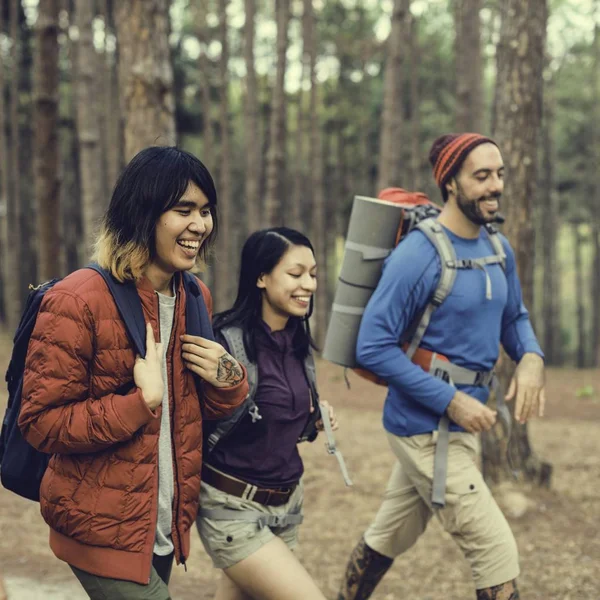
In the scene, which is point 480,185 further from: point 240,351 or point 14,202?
point 14,202

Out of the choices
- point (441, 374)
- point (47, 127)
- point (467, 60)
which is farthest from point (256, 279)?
point (467, 60)

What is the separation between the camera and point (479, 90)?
1850 centimetres

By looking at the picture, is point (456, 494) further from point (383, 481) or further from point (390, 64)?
point (390, 64)

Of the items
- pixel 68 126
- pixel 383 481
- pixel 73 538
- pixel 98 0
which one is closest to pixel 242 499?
pixel 73 538

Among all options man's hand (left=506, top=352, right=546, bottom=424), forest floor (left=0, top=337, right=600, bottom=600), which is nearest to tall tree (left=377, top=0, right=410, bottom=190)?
forest floor (left=0, top=337, right=600, bottom=600)

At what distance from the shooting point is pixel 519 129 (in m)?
6.99

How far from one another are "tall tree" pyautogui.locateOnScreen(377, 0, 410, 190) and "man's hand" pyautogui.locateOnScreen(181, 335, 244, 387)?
42.1ft

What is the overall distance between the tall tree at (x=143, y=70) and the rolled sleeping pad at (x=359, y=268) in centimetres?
177

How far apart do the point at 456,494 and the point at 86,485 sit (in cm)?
184

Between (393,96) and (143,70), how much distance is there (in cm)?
1108

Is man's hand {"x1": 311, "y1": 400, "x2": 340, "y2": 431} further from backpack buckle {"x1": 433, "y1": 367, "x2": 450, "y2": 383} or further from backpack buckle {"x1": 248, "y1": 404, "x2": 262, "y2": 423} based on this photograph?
backpack buckle {"x1": 433, "y1": 367, "x2": 450, "y2": 383}

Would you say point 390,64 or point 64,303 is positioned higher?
point 390,64

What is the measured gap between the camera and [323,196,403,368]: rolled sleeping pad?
4.18 metres

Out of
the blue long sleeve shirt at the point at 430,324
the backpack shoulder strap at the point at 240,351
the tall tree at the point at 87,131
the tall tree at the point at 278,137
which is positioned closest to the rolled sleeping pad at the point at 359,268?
the blue long sleeve shirt at the point at 430,324
